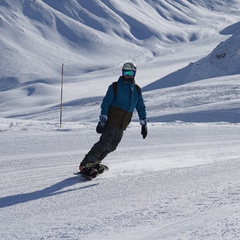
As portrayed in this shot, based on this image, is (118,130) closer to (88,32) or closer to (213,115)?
(213,115)

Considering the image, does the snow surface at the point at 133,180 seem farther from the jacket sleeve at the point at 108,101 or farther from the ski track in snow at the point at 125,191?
the jacket sleeve at the point at 108,101

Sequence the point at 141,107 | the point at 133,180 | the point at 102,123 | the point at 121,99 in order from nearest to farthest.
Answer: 1. the point at 133,180
2. the point at 102,123
3. the point at 121,99
4. the point at 141,107

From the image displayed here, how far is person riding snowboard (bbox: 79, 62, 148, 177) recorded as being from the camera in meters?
6.24

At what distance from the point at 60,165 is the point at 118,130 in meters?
1.14

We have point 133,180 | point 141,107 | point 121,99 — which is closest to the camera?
point 133,180

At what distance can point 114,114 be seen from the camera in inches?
251

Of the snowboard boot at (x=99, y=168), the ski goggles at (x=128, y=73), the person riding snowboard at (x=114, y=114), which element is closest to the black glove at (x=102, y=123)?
the person riding snowboard at (x=114, y=114)

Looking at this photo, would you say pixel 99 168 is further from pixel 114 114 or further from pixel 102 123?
pixel 114 114

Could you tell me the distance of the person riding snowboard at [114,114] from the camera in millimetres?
6242

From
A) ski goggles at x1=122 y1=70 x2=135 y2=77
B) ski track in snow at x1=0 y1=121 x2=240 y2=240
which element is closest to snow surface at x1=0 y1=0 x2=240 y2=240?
ski track in snow at x1=0 y1=121 x2=240 y2=240

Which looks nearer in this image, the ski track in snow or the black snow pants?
the ski track in snow

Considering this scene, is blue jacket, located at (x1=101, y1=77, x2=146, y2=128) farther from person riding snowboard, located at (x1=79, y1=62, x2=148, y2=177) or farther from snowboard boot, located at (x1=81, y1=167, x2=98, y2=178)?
snowboard boot, located at (x1=81, y1=167, x2=98, y2=178)

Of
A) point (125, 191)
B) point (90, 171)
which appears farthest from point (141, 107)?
point (125, 191)

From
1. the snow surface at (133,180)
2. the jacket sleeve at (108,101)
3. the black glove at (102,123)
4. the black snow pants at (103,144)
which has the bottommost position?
the snow surface at (133,180)
